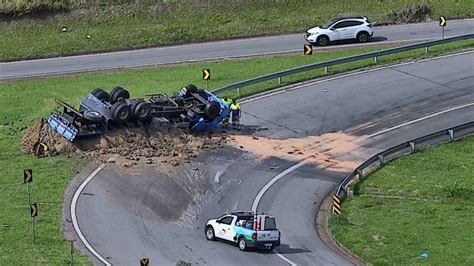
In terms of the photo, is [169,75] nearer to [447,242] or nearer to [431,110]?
[431,110]

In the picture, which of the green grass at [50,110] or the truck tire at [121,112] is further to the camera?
the truck tire at [121,112]

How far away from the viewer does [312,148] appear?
45469 millimetres

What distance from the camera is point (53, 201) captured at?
3841cm

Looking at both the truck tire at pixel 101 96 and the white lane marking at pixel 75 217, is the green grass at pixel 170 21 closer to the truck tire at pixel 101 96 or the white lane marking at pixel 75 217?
the truck tire at pixel 101 96

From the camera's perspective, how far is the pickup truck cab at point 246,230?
3456 centimetres

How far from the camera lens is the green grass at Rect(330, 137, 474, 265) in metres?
34.8

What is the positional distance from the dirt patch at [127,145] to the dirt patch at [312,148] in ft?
5.95

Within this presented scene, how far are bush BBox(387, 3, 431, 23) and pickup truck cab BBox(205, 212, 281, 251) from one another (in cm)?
3496

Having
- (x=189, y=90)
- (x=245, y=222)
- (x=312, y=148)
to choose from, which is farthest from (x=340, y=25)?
(x=245, y=222)

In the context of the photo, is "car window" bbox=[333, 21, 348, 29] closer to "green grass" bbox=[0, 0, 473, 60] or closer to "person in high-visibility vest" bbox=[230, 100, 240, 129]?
"green grass" bbox=[0, 0, 473, 60]

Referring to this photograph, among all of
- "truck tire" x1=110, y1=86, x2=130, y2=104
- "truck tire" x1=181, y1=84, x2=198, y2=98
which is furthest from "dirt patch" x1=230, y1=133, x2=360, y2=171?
"truck tire" x1=110, y1=86, x2=130, y2=104

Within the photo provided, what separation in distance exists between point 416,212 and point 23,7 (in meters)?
36.5

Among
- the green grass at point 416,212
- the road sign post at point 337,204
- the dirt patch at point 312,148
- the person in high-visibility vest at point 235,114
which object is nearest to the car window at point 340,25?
the dirt patch at point 312,148

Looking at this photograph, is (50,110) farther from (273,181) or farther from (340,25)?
(340,25)
